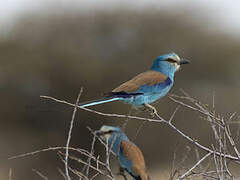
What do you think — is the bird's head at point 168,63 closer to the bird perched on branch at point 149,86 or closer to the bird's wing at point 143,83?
the bird perched on branch at point 149,86

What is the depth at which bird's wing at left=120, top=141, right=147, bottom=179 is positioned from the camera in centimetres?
418

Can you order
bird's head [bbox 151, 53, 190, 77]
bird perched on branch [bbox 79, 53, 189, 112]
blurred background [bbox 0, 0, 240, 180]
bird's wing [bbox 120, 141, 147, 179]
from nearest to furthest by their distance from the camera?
bird's wing [bbox 120, 141, 147, 179], bird perched on branch [bbox 79, 53, 189, 112], bird's head [bbox 151, 53, 190, 77], blurred background [bbox 0, 0, 240, 180]

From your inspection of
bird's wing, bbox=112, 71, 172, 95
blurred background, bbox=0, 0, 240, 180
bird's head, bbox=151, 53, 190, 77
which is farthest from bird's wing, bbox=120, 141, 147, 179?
blurred background, bbox=0, 0, 240, 180

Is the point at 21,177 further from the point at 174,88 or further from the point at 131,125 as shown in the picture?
the point at 174,88

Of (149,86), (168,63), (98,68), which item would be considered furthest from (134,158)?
(98,68)

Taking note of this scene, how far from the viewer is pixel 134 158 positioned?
13.9ft

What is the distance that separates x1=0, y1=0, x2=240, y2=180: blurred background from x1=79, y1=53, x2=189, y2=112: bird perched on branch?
7.30 metres

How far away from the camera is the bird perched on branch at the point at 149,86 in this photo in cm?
470

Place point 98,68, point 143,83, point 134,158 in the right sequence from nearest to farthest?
point 134,158, point 143,83, point 98,68

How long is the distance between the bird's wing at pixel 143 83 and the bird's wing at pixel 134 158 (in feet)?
1.78

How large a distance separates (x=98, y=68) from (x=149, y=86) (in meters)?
10.3

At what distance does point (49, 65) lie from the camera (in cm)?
1514

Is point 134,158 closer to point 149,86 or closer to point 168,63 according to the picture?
point 149,86

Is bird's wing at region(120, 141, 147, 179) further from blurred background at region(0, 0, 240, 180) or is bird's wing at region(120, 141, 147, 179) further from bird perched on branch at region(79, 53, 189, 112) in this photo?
blurred background at region(0, 0, 240, 180)
